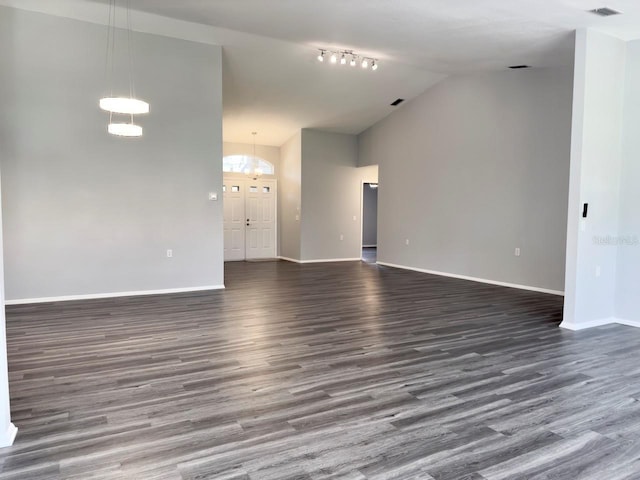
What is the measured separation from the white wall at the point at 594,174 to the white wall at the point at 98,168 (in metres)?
4.72

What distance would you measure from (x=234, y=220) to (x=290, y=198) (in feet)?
5.09

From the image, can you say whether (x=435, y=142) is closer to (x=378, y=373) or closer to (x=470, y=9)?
(x=470, y=9)

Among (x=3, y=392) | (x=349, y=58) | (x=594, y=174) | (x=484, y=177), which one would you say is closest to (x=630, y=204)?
(x=594, y=174)

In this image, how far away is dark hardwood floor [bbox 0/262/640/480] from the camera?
2.02m

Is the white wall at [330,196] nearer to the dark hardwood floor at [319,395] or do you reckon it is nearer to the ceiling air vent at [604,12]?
the dark hardwood floor at [319,395]

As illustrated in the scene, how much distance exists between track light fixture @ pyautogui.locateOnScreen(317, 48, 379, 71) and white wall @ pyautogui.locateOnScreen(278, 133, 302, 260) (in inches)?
134

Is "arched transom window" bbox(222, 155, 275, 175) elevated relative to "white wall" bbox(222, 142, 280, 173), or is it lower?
lower

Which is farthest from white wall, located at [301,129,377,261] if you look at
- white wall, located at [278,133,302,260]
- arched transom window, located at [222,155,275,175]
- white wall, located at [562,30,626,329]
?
white wall, located at [562,30,626,329]

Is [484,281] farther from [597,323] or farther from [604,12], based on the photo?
[604,12]

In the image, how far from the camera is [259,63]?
6.93 metres

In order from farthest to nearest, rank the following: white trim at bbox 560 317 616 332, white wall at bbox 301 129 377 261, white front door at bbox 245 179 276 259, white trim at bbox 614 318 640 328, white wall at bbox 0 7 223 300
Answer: white front door at bbox 245 179 276 259
white wall at bbox 301 129 377 261
white wall at bbox 0 7 223 300
white trim at bbox 614 318 640 328
white trim at bbox 560 317 616 332

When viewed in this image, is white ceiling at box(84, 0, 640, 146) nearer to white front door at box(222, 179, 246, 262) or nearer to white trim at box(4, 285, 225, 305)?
white front door at box(222, 179, 246, 262)

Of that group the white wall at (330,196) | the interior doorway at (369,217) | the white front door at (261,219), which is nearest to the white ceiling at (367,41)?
the white wall at (330,196)

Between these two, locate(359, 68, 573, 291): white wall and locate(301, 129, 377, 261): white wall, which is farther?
locate(301, 129, 377, 261): white wall
